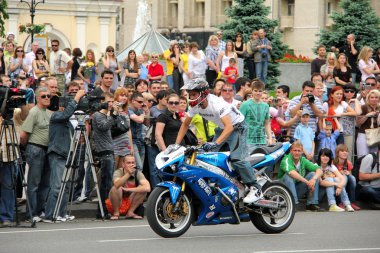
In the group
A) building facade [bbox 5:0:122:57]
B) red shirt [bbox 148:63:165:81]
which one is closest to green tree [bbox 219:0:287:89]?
red shirt [bbox 148:63:165:81]

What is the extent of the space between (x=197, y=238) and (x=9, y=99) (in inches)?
148

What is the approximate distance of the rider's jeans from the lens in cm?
1791

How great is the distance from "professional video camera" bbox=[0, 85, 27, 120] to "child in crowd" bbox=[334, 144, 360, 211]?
6.42 m

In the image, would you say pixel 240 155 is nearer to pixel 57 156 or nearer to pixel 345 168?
pixel 57 156

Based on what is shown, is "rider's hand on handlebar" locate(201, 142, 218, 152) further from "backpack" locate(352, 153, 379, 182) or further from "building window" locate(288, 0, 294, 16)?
"building window" locate(288, 0, 294, 16)

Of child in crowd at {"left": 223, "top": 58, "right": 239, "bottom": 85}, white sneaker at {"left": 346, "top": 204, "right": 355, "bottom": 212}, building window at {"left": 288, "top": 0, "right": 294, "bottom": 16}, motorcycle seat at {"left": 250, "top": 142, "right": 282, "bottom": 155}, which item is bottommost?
white sneaker at {"left": 346, "top": 204, "right": 355, "bottom": 212}

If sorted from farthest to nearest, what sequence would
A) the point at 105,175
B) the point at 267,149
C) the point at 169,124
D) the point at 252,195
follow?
the point at 169,124 < the point at 105,175 < the point at 267,149 < the point at 252,195

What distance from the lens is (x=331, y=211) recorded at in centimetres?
2278

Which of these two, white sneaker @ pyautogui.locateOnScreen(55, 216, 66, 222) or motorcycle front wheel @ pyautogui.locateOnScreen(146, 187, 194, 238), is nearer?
motorcycle front wheel @ pyautogui.locateOnScreen(146, 187, 194, 238)

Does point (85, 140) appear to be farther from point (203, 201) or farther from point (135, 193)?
point (203, 201)

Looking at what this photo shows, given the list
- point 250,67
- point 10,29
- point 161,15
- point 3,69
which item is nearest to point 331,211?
point 3,69

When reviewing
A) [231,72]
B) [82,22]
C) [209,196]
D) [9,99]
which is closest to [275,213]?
[209,196]

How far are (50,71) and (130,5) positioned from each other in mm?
80112

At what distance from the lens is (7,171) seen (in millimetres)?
19703
